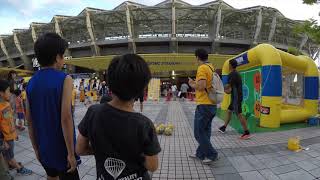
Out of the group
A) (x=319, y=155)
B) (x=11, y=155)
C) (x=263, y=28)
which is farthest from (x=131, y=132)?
(x=263, y=28)

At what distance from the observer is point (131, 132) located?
1.44 meters

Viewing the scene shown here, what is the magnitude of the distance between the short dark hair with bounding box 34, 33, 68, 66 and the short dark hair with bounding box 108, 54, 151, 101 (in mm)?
763

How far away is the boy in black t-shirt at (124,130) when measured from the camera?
4.73 ft

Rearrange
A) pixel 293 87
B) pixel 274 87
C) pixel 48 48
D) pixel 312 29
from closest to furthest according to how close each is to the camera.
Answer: pixel 48 48 < pixel 274 87 < pixel 312 29 < pixel 293 87

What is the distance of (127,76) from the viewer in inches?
56.1

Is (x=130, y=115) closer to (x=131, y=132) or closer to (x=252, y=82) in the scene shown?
(x=131, y=132)

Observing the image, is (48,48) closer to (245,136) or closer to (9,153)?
(9,153)

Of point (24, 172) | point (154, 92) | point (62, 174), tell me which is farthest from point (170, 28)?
point (62, 174)

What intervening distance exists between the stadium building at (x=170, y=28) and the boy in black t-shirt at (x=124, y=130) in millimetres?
33397

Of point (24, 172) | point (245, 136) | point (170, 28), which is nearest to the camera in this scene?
point (24, 172)

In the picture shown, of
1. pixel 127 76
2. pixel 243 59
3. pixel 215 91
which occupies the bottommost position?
pixel 215 91

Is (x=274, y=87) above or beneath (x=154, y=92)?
above

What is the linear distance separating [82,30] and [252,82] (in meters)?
36.9

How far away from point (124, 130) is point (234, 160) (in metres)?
3.52
